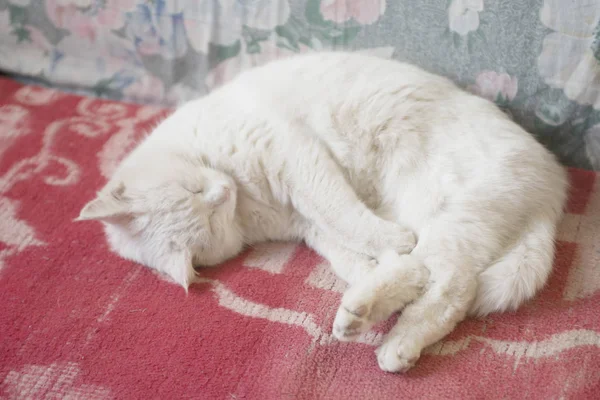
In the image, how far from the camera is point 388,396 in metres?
1.38

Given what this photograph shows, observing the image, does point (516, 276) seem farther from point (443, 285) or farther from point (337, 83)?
point (337, 83)

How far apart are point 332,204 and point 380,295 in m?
0.33

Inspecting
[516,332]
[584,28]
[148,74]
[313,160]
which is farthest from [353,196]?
[148,74]

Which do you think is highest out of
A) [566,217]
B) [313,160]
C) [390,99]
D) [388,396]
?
[390,99]

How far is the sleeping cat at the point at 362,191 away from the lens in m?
1.51

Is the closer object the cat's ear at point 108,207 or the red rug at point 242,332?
the red rug at point 242,332

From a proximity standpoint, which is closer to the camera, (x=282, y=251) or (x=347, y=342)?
(x=347, y=342)

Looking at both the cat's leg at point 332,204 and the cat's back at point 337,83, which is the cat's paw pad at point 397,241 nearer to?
the cat's leg at point 332,204

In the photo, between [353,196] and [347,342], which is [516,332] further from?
[353,196]

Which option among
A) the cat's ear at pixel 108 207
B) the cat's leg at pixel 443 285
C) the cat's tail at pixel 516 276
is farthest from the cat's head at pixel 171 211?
the cat's tail at pixel 516 276

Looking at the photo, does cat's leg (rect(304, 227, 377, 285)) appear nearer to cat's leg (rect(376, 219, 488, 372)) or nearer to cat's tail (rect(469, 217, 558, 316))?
cat's leg (rect(376, 219, 488, 372))

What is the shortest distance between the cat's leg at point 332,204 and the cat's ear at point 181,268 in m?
0.37

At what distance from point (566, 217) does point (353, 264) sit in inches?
27.1

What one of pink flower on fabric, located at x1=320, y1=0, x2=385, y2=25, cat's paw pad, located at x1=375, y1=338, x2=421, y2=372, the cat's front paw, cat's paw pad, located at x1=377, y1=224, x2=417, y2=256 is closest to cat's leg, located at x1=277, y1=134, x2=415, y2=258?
cat's paw pad, located at x1=377, y1=224, x2=417, y2=256
